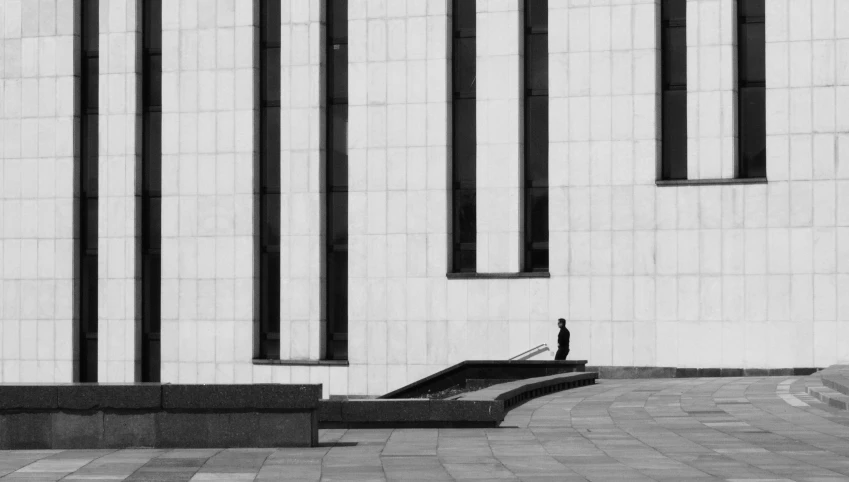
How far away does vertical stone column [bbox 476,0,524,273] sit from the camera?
44.0 m

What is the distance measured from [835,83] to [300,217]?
58.8 feet

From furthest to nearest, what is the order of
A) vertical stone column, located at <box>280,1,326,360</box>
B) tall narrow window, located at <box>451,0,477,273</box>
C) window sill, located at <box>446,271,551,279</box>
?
vertical stone column, located at <box>280,1,326,360</box> → tall narrow window, located at <box>451,0,477,273</box> → window sill, located at <box>446,271,551,279</box>

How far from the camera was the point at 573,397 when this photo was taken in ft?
98.7

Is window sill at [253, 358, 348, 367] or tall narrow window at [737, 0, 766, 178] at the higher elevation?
tall narrow window at [737, 0, 766, 178]

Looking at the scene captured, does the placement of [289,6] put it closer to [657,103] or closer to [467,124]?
[467,124]

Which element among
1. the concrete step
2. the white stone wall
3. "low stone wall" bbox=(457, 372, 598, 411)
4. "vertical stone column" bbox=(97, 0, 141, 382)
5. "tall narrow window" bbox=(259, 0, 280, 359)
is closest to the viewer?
the concrete step

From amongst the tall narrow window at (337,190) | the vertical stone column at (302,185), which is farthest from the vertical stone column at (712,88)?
the vertical stone column at (302,185)

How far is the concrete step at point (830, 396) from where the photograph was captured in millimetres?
24109

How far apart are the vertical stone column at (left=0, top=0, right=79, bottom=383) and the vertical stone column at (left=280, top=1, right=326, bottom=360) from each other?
8017 mm

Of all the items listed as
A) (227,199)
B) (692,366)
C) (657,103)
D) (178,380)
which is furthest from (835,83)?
(178,380)

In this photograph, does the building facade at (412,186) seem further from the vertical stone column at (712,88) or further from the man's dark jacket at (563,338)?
the man's dark jacket at (563,338)

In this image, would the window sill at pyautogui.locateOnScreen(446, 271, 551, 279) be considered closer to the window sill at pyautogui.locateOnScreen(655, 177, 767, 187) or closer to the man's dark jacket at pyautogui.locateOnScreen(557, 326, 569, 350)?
the man's dark jacket at pyautogui.locateOnScreen(557, 326, 569, 350)

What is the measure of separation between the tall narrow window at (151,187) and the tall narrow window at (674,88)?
1785 cm


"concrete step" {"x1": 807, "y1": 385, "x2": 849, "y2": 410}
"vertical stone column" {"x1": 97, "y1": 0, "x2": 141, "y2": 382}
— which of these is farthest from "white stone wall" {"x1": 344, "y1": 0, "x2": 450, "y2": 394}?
"concrete step" {"x1": 807, "y1": 385, "x2": 849, "y2": 410}
